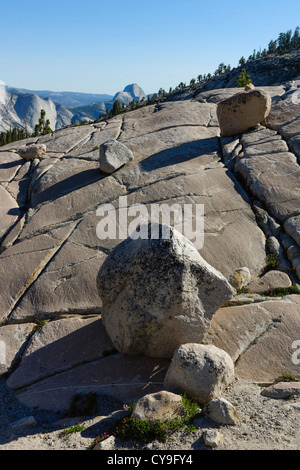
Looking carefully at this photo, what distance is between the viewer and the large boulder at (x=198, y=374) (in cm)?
630

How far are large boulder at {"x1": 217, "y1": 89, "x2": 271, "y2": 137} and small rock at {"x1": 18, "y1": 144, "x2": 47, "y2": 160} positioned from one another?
811 cm

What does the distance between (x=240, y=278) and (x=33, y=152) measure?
37.0ft

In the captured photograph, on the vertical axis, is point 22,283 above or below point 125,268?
below

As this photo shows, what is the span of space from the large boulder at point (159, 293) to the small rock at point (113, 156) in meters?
6.44

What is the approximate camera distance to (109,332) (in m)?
7.98

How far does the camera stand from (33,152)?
16.2 metres

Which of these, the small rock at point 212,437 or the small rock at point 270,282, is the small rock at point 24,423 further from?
the small rock at point 270,282

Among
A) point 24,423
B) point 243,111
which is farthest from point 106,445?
point 243,111

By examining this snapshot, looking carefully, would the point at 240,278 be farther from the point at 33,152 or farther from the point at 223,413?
the point at 33,152

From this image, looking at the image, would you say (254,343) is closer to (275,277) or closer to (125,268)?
(275,277)

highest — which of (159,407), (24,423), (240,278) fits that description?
(240,278)

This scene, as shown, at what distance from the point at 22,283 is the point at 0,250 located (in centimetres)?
209

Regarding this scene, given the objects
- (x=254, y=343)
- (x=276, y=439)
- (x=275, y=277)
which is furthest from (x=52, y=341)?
(x=275, y=277)

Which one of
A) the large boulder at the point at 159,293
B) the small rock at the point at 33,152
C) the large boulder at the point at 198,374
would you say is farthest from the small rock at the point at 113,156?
the large boulder at the point at 198,374
